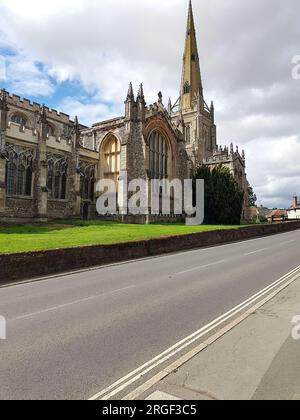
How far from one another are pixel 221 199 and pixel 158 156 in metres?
10.1

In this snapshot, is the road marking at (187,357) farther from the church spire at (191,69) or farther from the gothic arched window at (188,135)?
the church spire at (191,69)

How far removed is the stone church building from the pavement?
25.6 metres

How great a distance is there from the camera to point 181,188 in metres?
47.2

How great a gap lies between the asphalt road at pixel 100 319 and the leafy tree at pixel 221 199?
102ft

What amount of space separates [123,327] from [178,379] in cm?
247

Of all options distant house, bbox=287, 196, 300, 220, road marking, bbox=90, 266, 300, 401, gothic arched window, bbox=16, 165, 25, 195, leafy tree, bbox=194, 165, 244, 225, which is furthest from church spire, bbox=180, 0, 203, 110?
road marking, bbox=90, 266, 300, 401

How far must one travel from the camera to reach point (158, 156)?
45125mm

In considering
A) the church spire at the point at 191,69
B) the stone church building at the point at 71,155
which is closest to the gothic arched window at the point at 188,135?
the church spire at the point at 191,69

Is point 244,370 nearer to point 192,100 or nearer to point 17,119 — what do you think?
point 17,119

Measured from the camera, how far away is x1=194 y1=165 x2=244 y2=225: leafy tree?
149ft

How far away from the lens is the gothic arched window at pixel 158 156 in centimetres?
4372

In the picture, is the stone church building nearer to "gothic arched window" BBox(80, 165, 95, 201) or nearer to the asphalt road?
"gothic arched window" BBox(80, 165, 95, 201)

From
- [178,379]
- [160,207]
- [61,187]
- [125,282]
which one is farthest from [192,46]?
[178,379]
